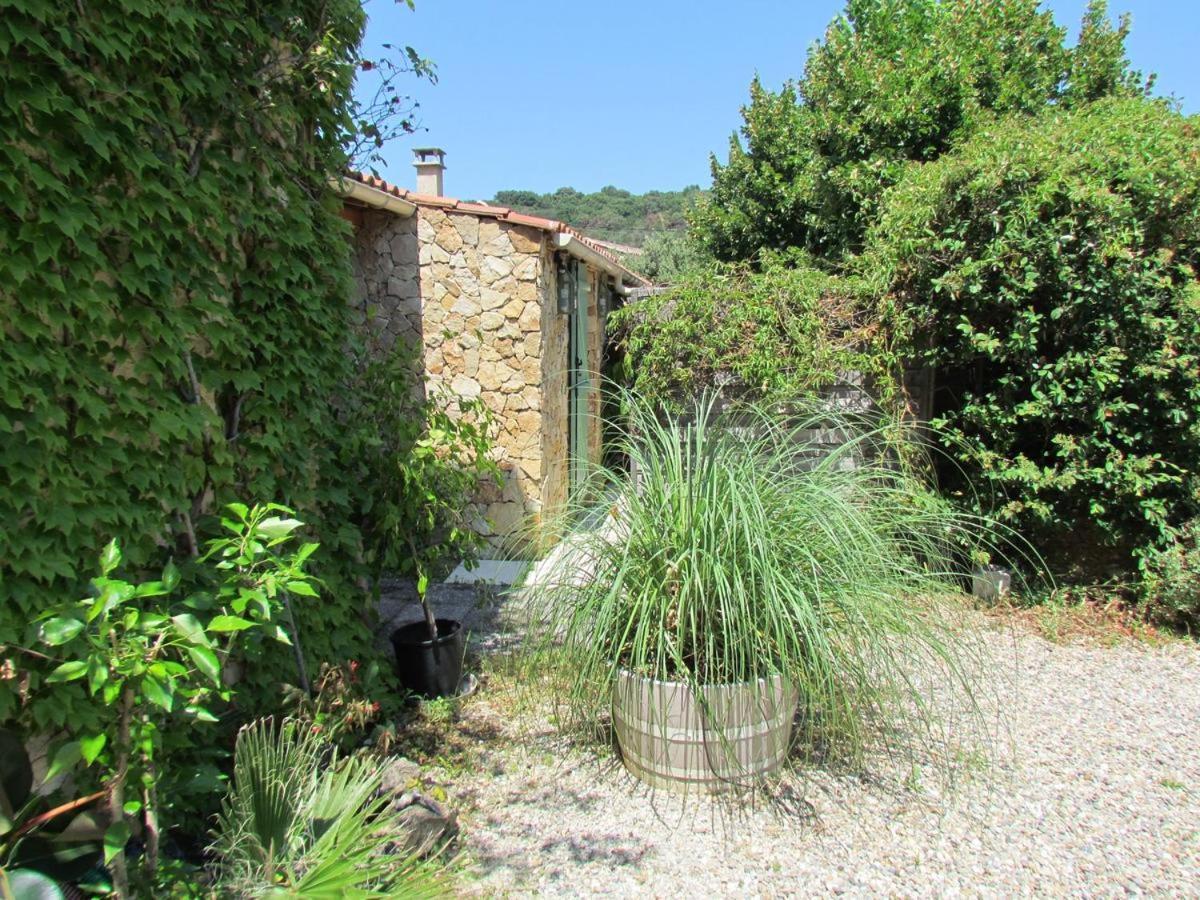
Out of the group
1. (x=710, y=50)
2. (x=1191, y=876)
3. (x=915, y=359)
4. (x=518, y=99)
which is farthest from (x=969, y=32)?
(x=1191, y=876)

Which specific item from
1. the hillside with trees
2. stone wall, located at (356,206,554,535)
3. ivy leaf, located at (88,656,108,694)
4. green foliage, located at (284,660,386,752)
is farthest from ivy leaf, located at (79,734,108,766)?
the hillside with trees

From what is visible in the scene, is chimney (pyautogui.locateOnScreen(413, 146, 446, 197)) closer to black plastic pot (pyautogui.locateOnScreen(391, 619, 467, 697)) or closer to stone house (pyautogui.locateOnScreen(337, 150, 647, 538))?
stone house (pyautogui.locateOnScreen(337, 150, 647, 538))

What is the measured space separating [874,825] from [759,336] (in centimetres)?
387

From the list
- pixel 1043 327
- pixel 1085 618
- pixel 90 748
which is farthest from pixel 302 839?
pixel 1043 327

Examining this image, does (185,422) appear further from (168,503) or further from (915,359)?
(915,359)

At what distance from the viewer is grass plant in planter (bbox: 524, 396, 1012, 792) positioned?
264cm

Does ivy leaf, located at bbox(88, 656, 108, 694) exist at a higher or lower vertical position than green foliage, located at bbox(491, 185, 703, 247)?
lower

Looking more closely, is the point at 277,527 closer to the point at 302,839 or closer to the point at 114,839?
the point at 114,839

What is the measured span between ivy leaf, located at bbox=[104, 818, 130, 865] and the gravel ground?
1.11 metres

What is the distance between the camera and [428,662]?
144 inches

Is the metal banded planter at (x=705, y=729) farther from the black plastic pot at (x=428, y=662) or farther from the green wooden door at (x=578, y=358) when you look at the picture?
the green wooden door at (x=578, y=358)

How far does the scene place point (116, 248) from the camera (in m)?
2.09

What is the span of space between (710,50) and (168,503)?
1016 cm

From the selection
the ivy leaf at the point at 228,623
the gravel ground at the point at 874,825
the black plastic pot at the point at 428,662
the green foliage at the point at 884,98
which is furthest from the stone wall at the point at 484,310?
the green foliage at the point at 884,98
